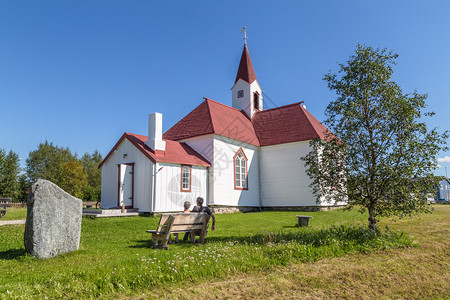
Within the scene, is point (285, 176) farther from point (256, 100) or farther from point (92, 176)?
point (92, 176)

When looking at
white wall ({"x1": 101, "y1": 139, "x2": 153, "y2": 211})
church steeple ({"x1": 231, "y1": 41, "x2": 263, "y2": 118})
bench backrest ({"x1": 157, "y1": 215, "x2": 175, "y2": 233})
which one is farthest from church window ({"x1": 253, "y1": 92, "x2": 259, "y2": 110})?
bench backrest ({"x1": 157, "y1": 215, "x2": 175, "y2": 233})

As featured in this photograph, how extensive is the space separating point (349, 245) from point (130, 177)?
13936 millimetres

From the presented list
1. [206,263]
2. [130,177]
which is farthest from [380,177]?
[130,177]

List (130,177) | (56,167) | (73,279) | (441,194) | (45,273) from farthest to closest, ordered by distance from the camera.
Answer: (441,194) < (56,167) < (130,177) < (45,273) < (73,279)

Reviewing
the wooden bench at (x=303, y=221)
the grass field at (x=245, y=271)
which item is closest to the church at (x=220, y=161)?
the wooden bench at (x=303, y=221)

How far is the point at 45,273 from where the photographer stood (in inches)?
223

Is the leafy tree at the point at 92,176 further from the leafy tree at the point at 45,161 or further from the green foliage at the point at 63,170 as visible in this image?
the leafy tree at the point at 45,161

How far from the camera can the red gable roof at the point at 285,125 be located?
2350cm

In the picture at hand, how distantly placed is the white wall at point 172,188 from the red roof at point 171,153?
39 centimetres

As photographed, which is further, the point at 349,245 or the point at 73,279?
the point at 349,245

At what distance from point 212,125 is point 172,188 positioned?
5.65 metres

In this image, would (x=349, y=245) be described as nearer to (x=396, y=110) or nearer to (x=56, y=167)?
(x=396, y=110)

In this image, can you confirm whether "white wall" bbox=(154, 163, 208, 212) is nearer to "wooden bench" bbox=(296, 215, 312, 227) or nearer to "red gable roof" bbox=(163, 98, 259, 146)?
"red gable roof" bbox=(163, 98, 259, 146)

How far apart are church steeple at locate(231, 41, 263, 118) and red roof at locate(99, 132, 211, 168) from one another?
9350 mm
